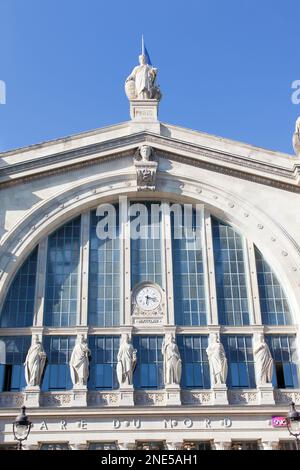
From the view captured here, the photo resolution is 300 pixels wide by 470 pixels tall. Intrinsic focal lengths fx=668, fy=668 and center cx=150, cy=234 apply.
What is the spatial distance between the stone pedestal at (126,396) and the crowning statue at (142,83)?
57.7ft

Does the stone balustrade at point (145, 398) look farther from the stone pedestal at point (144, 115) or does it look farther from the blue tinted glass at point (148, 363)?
the stone pedestal at point (144, 115)

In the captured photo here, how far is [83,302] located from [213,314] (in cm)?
665

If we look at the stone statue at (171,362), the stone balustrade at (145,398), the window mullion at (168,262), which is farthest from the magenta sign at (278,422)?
the window mullion at (168,262)

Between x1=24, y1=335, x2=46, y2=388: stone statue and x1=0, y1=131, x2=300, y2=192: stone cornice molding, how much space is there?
9549 millimetres

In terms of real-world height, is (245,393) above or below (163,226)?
below

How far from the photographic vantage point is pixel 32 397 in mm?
31219

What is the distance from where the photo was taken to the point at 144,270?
35312 millimetres

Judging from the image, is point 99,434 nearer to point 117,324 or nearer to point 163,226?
point 117,324

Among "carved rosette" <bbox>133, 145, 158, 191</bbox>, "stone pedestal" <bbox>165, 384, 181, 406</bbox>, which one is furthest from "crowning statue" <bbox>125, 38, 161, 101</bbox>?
"stone pedestal" <bbox>165, 384, 181, 406</bbox>

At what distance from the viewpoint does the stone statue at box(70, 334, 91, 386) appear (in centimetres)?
3177
